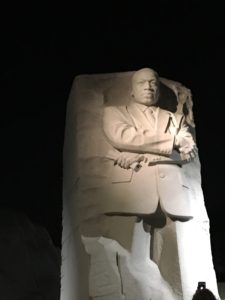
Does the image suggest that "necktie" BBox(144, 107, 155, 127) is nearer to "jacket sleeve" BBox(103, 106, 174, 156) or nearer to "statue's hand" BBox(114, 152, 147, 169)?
"jacket sleeve" BBox(103, 106, 174, 156)

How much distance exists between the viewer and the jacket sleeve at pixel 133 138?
4.86 metres

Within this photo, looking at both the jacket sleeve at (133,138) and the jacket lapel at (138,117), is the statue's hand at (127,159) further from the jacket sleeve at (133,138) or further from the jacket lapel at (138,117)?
the jacket lapel at (138,117)

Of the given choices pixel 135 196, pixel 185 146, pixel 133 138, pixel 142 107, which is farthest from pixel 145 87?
pixel 135 196

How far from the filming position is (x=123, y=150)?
4.91 meters

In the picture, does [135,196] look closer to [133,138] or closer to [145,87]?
[133,138]

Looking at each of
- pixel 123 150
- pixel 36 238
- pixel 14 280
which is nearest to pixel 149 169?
pixel 123 150

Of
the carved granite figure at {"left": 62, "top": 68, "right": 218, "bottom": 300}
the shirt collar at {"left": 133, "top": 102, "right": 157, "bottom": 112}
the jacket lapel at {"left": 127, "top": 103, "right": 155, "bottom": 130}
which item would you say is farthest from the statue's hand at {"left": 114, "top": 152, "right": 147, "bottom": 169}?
the shirt collar at {"left": 133, "top": 102, "right": 157, "bottom": 112}

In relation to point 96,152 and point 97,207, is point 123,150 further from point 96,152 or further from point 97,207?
point 97,207

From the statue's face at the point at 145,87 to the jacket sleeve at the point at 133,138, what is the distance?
29 centimetres

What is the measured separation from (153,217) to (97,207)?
1.60 feet

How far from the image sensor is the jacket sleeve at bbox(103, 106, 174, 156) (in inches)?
191

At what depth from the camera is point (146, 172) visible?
4.84 m

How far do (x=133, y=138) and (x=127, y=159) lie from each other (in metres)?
0.20

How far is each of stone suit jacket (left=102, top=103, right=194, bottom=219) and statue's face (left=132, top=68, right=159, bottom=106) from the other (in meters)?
0.15
